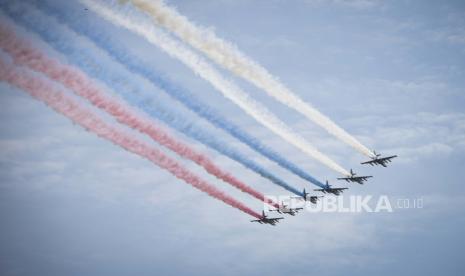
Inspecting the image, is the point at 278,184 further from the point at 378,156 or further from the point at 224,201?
the point at 378,156

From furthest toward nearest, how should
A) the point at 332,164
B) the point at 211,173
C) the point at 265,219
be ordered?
the point at 265,219 < the point at 332,164 < the point at 211,173

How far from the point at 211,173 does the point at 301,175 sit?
431 inches

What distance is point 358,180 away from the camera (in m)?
58.5

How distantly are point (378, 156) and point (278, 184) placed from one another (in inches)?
625

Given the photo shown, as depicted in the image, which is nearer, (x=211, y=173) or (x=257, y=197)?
(x=211, y=173)

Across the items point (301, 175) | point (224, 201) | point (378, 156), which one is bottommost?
point (224, 201)

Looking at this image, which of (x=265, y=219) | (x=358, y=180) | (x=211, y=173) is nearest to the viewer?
(x=211, y=173)

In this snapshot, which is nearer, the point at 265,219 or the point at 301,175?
the point at 301,175

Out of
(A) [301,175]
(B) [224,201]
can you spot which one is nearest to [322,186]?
(A) [301,175]

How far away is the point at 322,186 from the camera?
57125 millimetres

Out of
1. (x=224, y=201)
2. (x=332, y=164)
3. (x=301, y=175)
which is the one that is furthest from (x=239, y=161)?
(x=332, y=164)

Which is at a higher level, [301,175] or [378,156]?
[378,156]

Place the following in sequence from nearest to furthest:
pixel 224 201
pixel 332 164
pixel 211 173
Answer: pixel 211 173, pixel 224 201, pixel 332 164

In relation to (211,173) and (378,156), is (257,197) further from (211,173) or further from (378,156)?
(378,156)
